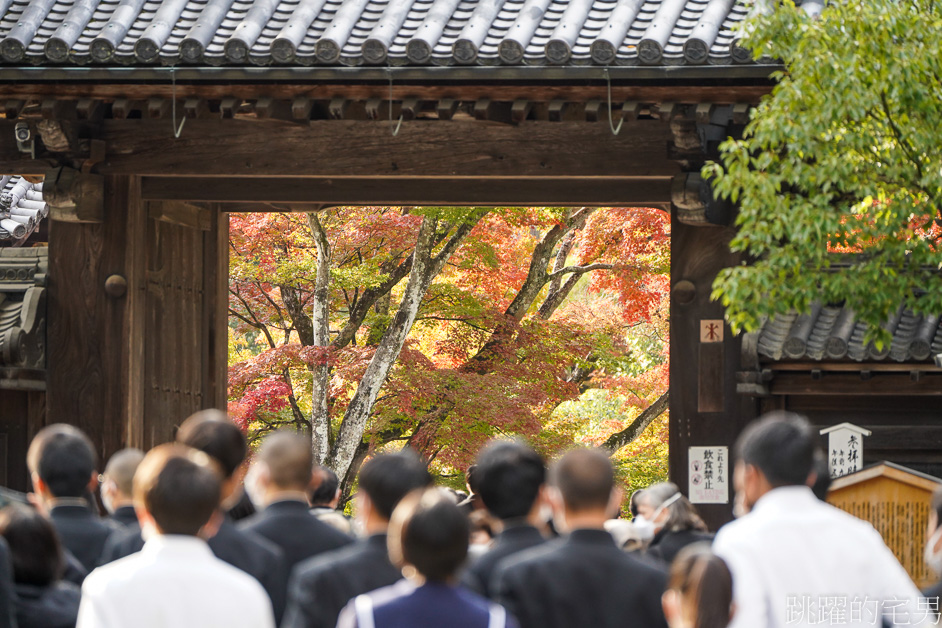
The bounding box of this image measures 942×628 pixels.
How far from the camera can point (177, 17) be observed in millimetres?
8250

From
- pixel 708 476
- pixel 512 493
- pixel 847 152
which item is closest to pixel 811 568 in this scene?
pixel 512 493

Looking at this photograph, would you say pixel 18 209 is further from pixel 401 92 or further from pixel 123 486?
pixel 123 486

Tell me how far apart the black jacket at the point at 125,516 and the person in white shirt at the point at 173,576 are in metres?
1.30

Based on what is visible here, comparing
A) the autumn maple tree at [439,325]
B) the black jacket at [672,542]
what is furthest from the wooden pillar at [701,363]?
the autumn maple tree at [439,325]

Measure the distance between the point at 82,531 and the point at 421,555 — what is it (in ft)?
6.17

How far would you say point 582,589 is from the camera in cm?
364

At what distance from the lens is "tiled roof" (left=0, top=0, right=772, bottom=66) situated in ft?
24.3

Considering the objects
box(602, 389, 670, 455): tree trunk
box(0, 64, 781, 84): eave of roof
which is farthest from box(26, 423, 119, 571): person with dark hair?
box(602, 389, 670, 455): tree trunk

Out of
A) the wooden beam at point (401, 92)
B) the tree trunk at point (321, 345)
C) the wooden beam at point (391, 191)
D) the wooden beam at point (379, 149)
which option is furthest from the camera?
the tree trunk at point (321, 345)

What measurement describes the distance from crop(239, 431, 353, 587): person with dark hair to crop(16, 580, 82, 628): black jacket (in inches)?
24.3

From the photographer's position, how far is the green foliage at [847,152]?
612 centimetres

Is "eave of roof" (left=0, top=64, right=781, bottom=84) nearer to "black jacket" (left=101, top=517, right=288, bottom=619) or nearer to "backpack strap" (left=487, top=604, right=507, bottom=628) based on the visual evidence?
"black jacket" (left=101, top=517, right=288, bottom=619)

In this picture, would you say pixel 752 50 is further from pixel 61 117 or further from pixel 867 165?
pixel 61 117

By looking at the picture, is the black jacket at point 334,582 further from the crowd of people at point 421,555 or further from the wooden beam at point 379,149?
the wooden beam at point 379,149
